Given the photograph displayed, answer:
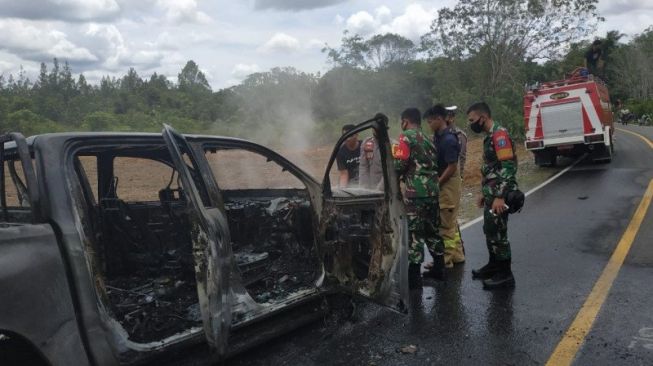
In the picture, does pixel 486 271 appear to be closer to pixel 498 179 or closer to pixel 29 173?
pixel 498 179

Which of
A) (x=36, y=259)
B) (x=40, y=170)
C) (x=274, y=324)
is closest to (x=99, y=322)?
Result: (x=36, y=259)

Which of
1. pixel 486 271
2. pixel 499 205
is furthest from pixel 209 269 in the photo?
pixel 486 271

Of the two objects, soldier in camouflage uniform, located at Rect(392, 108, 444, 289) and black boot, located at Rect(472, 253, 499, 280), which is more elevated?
soldier in camouflage uniform, located at Rect(392, 108, 444, 289)

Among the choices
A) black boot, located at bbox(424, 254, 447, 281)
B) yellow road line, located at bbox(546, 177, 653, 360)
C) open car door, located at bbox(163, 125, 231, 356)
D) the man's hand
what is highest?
open car door, located at bbox(163, 125, 231, 356)

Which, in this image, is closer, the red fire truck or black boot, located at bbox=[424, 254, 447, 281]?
black boot, located at bbox=[424, 254, 447, 281]

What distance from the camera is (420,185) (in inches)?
183

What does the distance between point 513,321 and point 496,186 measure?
3.89ft

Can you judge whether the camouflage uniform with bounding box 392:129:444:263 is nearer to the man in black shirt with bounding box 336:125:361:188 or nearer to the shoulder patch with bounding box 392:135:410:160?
the shoulder patch with bounding box 392:135:410:160

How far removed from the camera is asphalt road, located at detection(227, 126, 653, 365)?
3.33m

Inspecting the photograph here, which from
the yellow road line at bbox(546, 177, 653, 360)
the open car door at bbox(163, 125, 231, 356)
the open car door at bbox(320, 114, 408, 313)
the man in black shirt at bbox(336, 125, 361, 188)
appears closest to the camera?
the open car door at bbox(163, 125, 231, 356)

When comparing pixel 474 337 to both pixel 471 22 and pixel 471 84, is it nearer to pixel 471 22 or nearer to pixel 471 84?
pixel 471 22

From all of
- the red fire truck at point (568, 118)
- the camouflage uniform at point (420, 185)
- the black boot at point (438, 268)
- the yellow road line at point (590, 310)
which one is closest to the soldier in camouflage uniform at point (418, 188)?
the camouflage uniform at point (420, 185)

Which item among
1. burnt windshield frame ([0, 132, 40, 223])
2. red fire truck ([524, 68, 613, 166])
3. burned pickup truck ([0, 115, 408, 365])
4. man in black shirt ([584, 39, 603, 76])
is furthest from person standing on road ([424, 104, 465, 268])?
man in black shirt ([584, 39, 603, 76])

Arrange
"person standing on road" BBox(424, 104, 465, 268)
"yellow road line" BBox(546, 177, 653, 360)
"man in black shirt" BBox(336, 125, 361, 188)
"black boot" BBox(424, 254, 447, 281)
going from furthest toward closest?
"man in black shirt" BBox(336, 125, 361, 188) < "person standing on road" BBox(424, 104, 465, 268) < "black boot" BBox(424, 254, 447, 281) < "yellow road line" BBox(546, 177, 653, 360)
